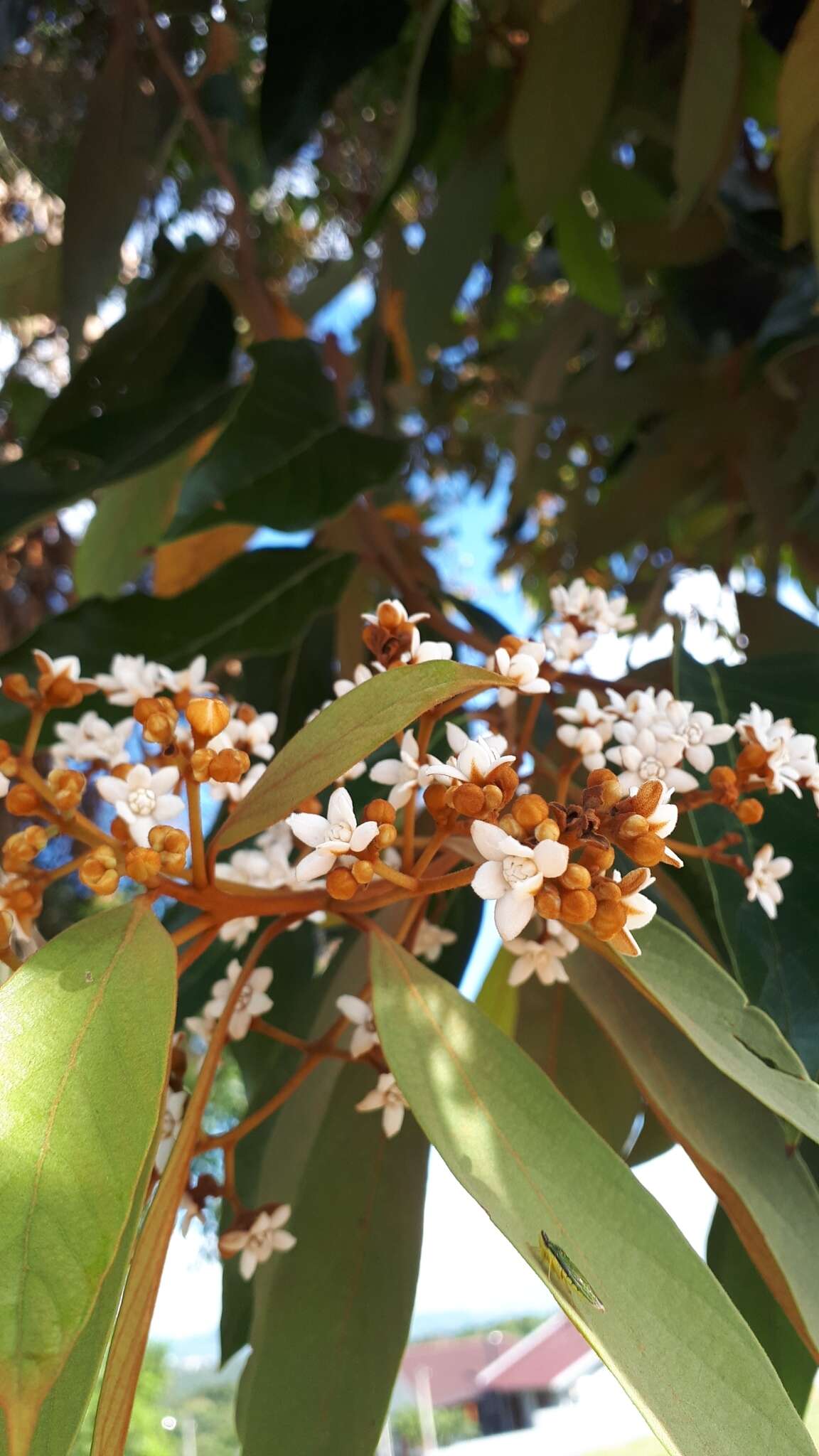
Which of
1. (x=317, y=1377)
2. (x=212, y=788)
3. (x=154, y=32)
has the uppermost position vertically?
(x=154, y=32)

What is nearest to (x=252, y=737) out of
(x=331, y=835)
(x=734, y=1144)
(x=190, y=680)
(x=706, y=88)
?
(x=190, y=680)

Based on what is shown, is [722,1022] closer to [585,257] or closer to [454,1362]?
[585,257]

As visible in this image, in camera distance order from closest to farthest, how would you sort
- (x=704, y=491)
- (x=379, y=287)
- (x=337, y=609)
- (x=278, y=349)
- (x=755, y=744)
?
(x=755, y=744), (x=278, y=349), (x=337, y=609), (x=379, y=287), (x=704, y=491)

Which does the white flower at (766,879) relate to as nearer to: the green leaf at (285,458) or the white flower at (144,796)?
the white flower at (144,796)

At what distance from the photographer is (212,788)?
0.46 meters

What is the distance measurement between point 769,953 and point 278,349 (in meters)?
0.55

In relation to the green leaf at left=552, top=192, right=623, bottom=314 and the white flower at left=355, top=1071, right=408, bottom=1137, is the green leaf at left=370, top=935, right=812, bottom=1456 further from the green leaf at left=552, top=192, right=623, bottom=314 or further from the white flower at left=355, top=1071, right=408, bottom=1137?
the green leaf at left=552, top=192, right=623, bottom=314

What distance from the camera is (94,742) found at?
478 mm

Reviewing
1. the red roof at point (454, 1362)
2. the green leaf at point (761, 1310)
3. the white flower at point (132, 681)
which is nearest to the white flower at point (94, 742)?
the white flower at point (132, 681)

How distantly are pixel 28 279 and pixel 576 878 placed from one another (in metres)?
0.96

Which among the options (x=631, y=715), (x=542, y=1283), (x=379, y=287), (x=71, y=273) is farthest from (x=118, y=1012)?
(x=379, y=287)

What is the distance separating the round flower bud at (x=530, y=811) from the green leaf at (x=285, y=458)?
0.42 m

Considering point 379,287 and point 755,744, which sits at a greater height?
point 379,287

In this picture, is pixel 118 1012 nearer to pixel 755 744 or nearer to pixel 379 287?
pixel 755 744
